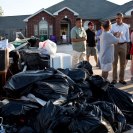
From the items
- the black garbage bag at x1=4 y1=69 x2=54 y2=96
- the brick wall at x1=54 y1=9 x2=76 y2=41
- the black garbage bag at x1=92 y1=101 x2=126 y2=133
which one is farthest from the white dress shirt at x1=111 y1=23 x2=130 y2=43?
the brick wall at x1=54 y1=9 x2=76 y2=41

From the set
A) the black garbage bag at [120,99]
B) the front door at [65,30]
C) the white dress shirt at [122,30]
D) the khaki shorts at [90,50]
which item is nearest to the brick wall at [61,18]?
the front door at [65,30]

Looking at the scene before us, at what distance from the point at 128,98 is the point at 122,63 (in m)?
3.23

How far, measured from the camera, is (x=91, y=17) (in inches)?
1908

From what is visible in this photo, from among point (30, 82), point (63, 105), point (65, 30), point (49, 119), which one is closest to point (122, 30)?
point (30, 82)

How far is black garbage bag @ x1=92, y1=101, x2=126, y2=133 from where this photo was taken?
4961mm

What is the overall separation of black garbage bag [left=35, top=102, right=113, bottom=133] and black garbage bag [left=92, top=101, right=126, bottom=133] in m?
0.24

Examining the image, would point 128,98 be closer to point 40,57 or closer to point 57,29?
Result: point 40,57

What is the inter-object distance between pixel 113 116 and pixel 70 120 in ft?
2.28

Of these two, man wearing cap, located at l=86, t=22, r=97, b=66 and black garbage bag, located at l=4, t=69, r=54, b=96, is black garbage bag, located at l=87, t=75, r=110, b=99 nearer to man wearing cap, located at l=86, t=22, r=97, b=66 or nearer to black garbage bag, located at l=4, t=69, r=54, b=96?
black garbage bag, located at l=4, t=69, r=54, b=96

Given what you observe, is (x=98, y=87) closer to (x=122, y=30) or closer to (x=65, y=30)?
(x=122, y=30)

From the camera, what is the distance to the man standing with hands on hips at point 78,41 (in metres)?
9.70

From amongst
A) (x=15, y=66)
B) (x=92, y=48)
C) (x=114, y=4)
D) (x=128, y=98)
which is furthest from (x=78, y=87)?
(x=114, y=4)

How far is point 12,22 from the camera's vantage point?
57.6m

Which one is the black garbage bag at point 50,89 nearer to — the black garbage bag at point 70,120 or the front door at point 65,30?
the black garbage bag at point 70,120
